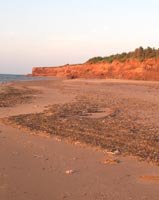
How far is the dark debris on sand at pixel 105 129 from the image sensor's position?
7.02 meters

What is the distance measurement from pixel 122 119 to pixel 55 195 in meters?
6.39

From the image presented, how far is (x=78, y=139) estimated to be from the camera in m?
7.76

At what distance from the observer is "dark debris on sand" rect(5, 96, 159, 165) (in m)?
7.02

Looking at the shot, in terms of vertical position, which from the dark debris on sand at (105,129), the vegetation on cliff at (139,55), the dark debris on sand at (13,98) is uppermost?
the vegetation on cliff at (139,55)

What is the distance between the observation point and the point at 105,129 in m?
8.98

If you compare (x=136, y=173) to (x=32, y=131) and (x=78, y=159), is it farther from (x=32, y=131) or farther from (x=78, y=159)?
(x=32, y=131)

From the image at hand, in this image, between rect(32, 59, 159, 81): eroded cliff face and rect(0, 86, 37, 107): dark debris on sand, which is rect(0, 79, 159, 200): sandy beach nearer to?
rect(0, 86, 37, 107): dark debris on sand

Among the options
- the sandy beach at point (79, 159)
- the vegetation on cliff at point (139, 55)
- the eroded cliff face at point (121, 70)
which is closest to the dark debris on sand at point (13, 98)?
the sandy beach at point (79, 159)

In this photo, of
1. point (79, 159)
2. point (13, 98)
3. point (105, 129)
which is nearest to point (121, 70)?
point (13, 98)

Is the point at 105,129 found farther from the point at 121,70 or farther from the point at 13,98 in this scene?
the point at 121,70

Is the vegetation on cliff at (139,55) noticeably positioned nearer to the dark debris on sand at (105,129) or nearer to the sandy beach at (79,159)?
the dark debris on sand at (105,129)

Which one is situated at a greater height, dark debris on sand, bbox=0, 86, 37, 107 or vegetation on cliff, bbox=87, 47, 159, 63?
vegetation on cliff, bbox=87, 47, 159, 63

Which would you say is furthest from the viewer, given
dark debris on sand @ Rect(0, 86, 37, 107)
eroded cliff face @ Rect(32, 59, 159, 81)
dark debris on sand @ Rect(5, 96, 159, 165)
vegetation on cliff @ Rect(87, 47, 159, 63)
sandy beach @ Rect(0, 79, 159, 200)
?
vegetation on cliff @ Rect(87, 47, 159, 63)

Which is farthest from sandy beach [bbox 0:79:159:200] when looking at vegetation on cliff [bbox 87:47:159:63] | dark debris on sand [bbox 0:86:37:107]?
vegetation on cliff [bbox 87:47:159:63]
